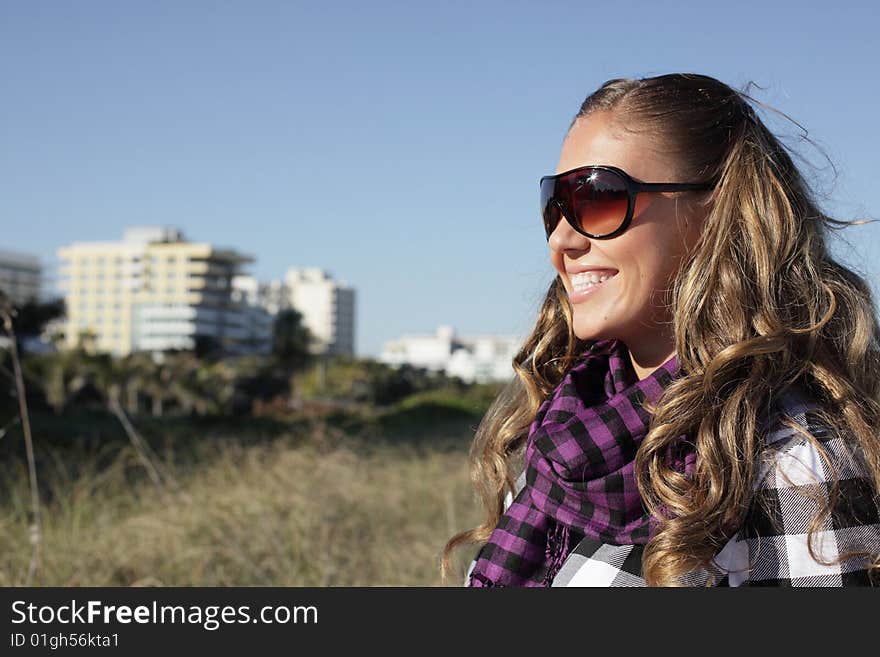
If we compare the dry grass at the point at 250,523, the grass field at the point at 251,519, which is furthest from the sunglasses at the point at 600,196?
the dry grass at the point at 250,523

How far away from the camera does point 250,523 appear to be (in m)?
5.38

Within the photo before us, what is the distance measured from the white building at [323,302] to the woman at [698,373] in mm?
114112

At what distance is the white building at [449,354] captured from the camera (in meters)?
34.9

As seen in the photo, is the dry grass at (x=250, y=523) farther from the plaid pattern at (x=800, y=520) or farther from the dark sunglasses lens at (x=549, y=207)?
the plaid pattern at (x=800, y=520)

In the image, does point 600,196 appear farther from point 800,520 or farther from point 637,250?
point 800,520

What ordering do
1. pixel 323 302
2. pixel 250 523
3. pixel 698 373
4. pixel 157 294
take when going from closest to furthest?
pixel 698 373 < pixel 250 523 < pixel 157 294 < pixel 323 302

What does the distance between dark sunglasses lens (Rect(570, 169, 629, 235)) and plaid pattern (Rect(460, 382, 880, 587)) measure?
41cm

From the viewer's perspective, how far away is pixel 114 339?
315 ft

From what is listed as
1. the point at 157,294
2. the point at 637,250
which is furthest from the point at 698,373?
the point at 157,294

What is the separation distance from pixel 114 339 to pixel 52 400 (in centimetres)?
7415

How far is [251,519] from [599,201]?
4249mm

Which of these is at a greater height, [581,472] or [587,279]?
[587,279]

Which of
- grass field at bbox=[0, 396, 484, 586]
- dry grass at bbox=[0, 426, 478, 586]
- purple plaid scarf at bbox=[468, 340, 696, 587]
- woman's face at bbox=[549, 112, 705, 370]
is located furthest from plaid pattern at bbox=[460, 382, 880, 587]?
dry grass at bbox=[0, 426, 478, 586]
